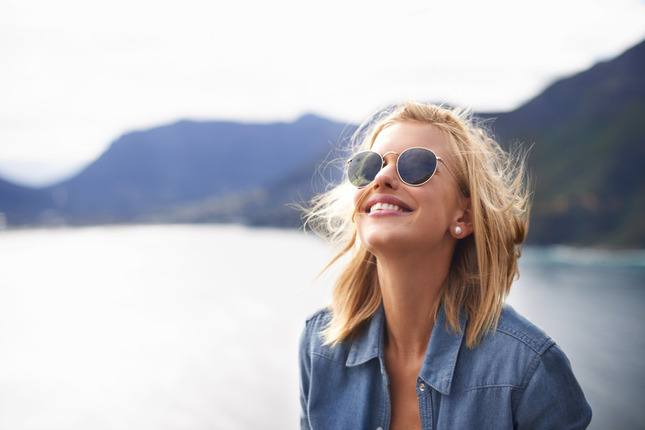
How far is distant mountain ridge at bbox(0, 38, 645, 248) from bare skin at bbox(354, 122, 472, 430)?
1955mm

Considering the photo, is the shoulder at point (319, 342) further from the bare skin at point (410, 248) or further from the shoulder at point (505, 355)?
the shoulder at point (505, 355)

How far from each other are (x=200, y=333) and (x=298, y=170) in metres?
104

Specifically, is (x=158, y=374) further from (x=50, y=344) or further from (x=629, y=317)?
(x=629, y=317)

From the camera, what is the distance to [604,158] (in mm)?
77438

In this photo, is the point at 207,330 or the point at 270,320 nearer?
the point at 207,330

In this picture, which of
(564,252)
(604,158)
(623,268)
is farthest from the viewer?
(604,158)

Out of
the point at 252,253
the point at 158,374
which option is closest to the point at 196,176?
the point at 252,253

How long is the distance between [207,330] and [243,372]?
7.55 m

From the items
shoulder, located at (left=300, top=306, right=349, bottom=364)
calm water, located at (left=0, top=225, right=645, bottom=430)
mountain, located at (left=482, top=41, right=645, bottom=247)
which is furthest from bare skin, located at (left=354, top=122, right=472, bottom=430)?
mountain, located at (left=482, top=41, right=645, bottom=247)

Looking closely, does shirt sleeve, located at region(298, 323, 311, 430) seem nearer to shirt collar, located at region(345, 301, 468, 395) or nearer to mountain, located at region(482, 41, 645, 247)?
shirt collar, located at region(345, 301, 468, 395)

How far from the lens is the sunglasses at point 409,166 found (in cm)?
170

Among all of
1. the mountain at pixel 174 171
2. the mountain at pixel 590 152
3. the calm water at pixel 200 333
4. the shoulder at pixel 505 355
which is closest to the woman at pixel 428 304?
the shoulder at pixel 505 355

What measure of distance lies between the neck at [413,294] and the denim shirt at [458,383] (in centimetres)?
7

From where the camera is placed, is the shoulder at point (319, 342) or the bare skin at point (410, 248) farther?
the shoulder at point (319, 342)
